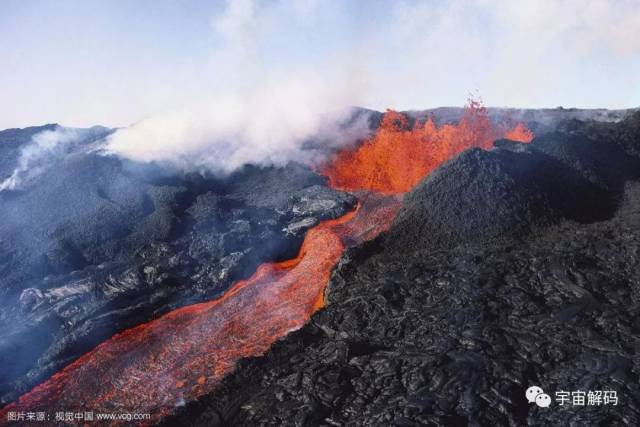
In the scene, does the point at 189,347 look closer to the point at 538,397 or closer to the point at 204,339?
the point at 204,339

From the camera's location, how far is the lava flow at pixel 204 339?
13.0 meters

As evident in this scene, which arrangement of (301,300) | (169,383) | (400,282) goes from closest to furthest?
(169,383), (400,282), (301,300)

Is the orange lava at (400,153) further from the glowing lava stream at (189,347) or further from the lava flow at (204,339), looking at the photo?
the glowing lava stream at (189,347)

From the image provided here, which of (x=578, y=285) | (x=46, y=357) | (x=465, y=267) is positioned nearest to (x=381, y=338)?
(x=465, y=267)

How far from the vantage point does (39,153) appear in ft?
103

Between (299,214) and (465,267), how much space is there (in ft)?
34.4

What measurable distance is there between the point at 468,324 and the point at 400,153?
59.1ft

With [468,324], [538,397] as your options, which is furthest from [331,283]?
[538,397]

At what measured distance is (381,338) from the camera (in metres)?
12.2

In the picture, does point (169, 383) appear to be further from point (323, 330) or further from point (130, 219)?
point (130, 219)

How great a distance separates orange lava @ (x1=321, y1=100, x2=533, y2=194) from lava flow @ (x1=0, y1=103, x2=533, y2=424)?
305cm

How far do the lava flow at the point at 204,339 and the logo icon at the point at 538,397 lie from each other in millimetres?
6846

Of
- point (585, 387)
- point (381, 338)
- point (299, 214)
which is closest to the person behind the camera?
point (585, 387)

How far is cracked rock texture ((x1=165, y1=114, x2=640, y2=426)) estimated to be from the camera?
381 inches
